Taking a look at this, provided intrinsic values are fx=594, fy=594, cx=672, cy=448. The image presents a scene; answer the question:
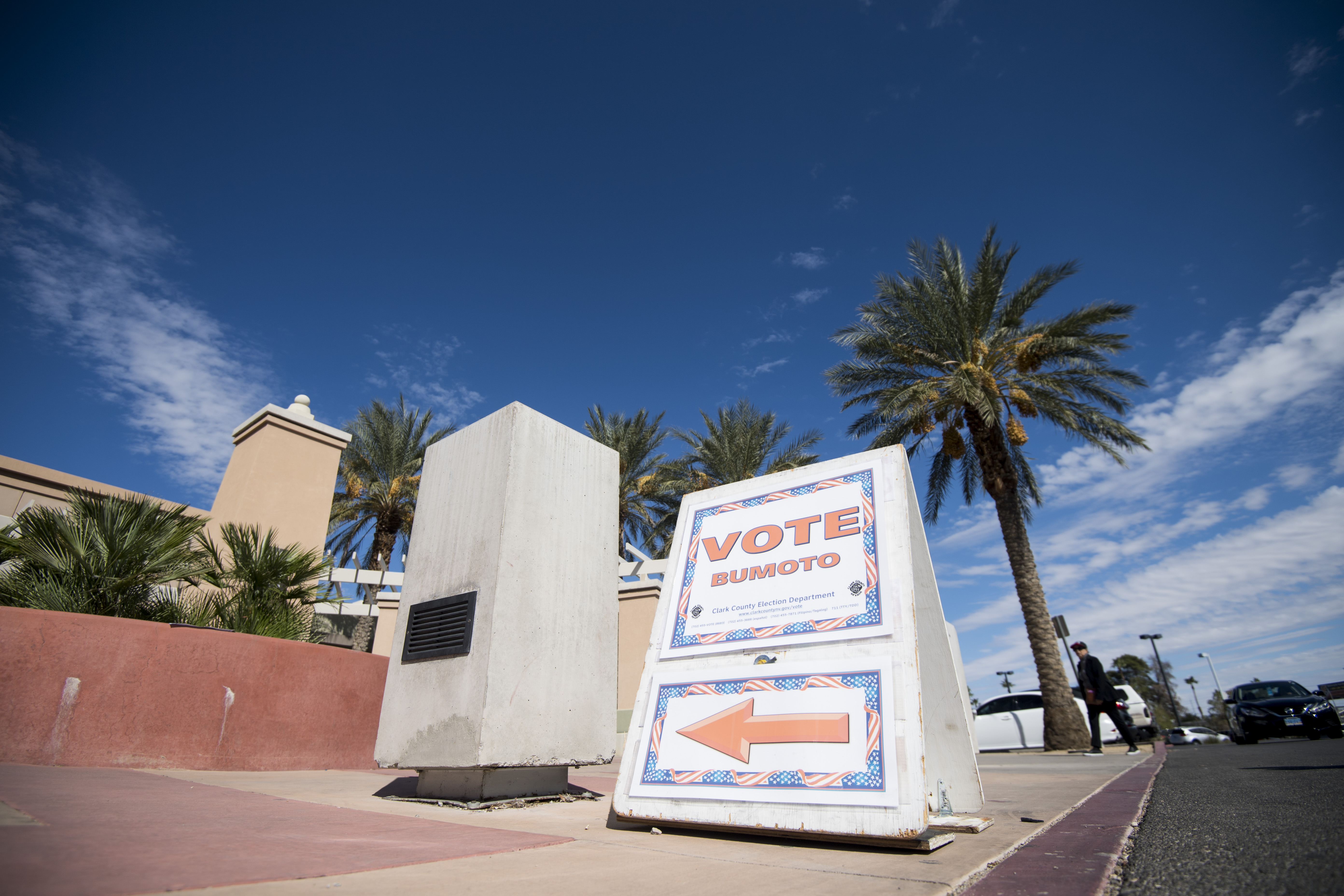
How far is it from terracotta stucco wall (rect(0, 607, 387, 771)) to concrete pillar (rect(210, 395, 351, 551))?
4.54 m

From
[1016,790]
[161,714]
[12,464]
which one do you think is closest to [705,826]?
[1016,790]

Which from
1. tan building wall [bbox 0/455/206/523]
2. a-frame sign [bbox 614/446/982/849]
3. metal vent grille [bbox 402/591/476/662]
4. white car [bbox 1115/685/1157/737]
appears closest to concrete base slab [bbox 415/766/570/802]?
metal vent grille [bbox 402/591/476/662]

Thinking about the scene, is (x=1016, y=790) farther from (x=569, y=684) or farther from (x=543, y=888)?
(x=543, y=888)

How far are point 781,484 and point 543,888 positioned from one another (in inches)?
88.5

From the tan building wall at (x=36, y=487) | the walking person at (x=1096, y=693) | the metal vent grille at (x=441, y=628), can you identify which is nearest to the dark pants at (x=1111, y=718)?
the walking person at (x=1096, y=693)

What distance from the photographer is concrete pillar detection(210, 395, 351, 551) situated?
9.68 meters

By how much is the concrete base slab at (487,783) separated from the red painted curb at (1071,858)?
2.92 m

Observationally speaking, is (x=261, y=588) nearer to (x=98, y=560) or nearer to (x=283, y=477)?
(x=98, y=560)

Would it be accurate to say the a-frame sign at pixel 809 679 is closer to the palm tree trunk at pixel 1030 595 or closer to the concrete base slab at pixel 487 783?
the concrete base slab at pixel 487 783

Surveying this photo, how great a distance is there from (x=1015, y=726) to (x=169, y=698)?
14.7 metres

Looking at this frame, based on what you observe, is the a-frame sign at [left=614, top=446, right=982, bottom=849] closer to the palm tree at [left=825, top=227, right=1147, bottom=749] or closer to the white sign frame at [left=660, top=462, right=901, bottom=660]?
the white sign frame at [left=660, top=462, right=901, bottom=660]

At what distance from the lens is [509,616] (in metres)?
3.96

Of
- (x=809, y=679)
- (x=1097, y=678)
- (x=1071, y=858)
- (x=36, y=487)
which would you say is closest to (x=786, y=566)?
(x=809, y=679)

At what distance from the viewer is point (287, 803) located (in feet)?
10.7
